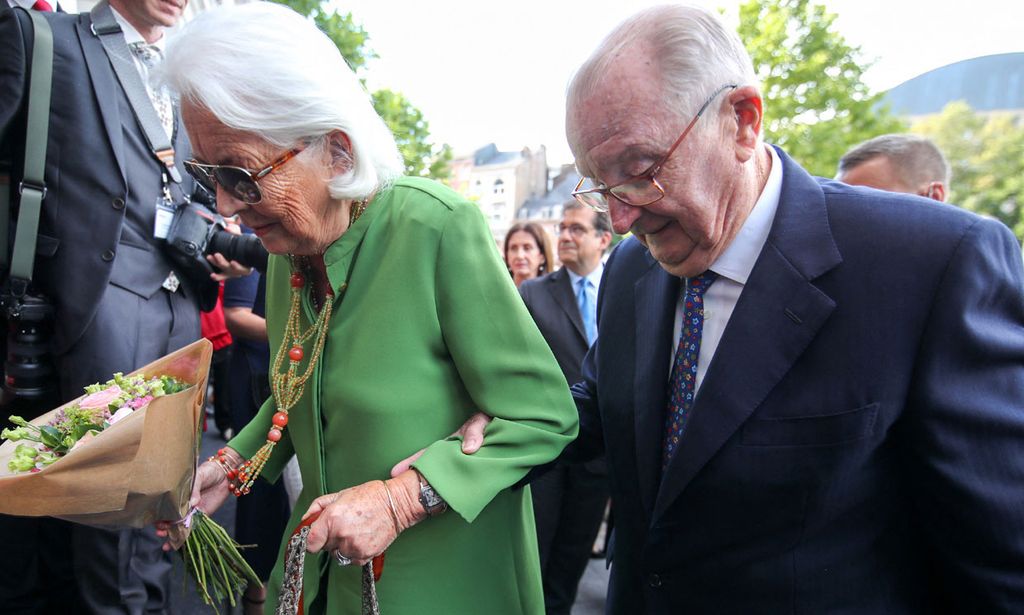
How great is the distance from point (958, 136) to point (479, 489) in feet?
180

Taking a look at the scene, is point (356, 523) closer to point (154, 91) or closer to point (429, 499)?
point (429, 499)

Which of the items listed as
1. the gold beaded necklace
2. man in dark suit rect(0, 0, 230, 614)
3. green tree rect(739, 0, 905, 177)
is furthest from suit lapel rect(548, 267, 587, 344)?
green tree rect(739, 0, 905, 177)

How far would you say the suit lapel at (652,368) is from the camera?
4.72 feet

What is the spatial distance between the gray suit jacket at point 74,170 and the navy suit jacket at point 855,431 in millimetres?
1913

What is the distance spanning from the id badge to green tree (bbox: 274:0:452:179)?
2.27 metres

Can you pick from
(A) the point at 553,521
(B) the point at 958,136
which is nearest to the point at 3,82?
(A) the point at 553,521

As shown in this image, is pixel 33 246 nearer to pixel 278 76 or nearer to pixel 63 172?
pixel 63 172

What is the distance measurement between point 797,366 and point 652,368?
1.14 feet

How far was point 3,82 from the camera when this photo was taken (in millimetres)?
2004

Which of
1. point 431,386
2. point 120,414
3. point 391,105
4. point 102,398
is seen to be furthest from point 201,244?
point 391,105

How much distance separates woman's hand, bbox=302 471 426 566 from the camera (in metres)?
1.23

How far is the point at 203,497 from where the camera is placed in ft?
5.60

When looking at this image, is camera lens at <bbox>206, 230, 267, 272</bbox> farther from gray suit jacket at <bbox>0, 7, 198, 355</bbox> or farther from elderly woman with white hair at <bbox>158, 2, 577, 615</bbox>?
elderly woman with white hair at <bbox>158, 2, 577, 615</bbox>

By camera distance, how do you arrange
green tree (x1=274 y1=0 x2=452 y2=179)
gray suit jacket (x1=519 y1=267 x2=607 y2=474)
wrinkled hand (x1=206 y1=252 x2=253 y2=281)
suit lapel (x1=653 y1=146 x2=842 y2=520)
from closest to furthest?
suit lapel (x1=653 y1=146 x2=842 y2=520)
wrinkled hand (x1=206 y1=252 x2=253 y2=281)
gray suit jacket (x1=519 y1=267 x2=607 y2=474)
green tree (x1=274 y1=0 x2=452 y2=179)
